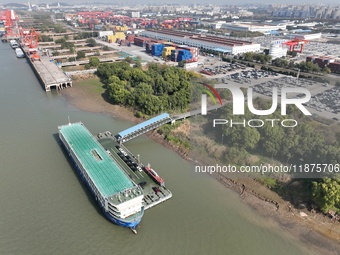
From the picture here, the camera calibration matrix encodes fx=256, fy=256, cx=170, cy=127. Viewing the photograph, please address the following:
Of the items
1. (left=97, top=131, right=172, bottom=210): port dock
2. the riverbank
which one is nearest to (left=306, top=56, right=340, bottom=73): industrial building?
the riverbank

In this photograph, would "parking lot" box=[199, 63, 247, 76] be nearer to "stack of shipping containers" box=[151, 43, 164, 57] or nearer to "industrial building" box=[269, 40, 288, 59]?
"industrial building" box=[269, 40, 288, 59]

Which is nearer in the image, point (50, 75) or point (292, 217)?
point (292, 217)

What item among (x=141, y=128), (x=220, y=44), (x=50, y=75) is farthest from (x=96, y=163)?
(x=220, y=44)

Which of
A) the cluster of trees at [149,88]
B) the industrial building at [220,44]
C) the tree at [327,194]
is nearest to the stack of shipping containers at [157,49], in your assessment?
the industrial building at [220,44]

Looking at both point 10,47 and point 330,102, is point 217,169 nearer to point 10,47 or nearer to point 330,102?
point 330,102

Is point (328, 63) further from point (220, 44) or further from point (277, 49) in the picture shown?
point (220, 44)

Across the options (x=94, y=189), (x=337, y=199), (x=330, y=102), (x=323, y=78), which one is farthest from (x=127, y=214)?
(x=323, y=78)
